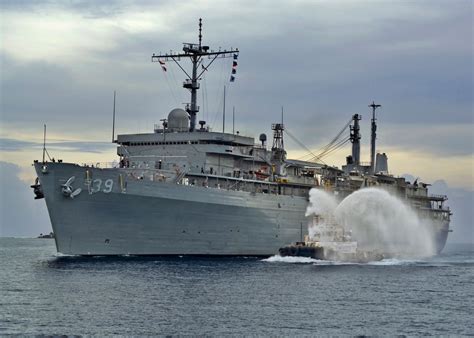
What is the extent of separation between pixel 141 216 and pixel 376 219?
82.0 feet

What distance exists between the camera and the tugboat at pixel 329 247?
202 ft

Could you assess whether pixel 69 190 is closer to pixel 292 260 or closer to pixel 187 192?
pixel 187 192

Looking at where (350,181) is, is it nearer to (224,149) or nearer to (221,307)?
Answer: (224,149)

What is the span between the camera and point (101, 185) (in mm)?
54281


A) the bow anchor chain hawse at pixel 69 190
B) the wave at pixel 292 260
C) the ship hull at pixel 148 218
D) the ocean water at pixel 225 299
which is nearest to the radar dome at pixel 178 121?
the ship hull at pixel 148 218

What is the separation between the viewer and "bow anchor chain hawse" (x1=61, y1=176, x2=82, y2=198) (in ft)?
175

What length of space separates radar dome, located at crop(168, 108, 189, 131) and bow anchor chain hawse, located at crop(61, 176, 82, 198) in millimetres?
13923

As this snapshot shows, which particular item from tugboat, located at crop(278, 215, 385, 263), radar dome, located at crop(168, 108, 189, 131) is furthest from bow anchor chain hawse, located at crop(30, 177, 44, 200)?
tugboat, located at crop(278, 215, 385, 263)

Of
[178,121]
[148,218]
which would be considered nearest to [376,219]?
[178,121]

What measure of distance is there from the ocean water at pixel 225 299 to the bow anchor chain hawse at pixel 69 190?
4468 millimetres

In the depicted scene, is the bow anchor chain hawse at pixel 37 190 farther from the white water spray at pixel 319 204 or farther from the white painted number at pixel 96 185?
the white water spray at pixel 319 204

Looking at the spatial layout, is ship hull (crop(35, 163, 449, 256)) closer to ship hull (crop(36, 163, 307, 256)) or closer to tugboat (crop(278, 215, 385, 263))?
ship hull (crop(36, 163, 307, 256))

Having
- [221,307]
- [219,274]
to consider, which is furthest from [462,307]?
[219,274]

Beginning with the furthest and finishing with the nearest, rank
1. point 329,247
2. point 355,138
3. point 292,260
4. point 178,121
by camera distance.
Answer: point 355,138 < point 178,121 < point 329,247 < point 292,260
